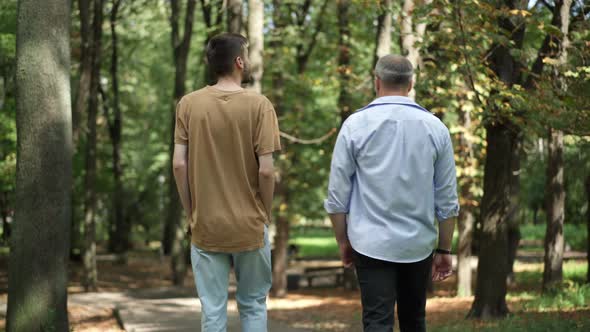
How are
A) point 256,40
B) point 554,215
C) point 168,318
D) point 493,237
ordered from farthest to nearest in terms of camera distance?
point 554,215 < point 256,40 < point 493,237 < point 168,318

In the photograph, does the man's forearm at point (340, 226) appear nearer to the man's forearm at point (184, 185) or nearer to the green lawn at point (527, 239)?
the man's forearm at point (184, 185)

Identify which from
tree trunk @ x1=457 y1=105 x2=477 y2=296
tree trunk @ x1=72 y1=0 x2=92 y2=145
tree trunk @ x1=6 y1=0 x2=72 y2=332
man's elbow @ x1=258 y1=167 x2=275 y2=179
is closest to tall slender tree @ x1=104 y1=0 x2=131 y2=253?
tree trunk @ x1=72 y1=0 x2=92 y2=145

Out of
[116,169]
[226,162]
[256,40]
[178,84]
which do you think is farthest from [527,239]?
[226,162]

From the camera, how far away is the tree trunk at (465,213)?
17.8 meters

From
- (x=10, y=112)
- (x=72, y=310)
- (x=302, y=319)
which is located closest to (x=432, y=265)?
(x=302, y=319)

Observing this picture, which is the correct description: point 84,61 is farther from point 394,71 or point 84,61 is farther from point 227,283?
point 394,71

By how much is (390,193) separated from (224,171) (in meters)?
0.93

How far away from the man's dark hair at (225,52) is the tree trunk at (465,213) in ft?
43.2

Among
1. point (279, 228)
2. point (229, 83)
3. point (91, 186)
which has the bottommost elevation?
point (279, 228)

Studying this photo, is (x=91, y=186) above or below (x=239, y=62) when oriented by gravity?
below

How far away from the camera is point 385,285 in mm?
4281

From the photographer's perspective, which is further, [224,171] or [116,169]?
[116,169]

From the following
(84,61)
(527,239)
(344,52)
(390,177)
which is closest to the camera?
(390,177)

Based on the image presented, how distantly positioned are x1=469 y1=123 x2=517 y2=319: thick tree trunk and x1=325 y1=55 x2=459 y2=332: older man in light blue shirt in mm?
7619
